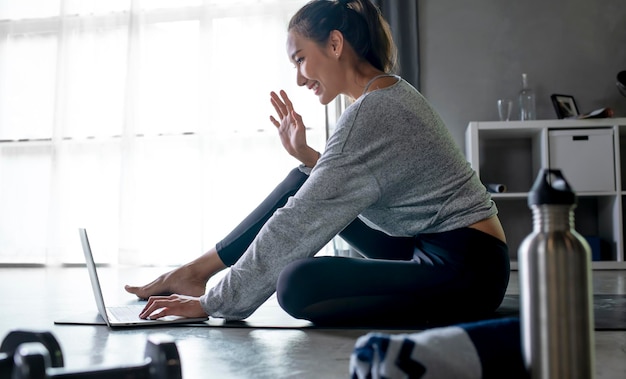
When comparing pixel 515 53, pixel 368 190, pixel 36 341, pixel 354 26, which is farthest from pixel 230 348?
pixel 515 53

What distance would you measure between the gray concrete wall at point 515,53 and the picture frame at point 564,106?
10cm

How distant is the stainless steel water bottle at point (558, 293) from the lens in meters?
0.67

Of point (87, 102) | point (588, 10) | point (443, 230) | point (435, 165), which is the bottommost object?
point (443, 230)

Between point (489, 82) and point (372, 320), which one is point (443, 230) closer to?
point (372, 320)

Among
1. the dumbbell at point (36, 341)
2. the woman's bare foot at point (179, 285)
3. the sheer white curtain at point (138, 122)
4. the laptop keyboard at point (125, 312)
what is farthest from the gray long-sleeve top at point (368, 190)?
the sheer white curtain at point (138, 122)

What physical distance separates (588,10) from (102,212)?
124 inches

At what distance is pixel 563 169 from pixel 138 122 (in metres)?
2.55

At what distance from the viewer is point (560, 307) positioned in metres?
0.67

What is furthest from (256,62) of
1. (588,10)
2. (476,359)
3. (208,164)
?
(476,359)

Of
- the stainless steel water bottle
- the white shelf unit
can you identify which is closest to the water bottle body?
the stainless steel water bottle

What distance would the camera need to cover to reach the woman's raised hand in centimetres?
179

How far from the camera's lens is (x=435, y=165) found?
1436mm

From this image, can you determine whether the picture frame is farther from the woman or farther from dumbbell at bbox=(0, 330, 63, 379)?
dumbbell at bbox=(0, 330, 63, 379)

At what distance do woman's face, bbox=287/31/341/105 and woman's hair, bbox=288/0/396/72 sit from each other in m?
0.02
